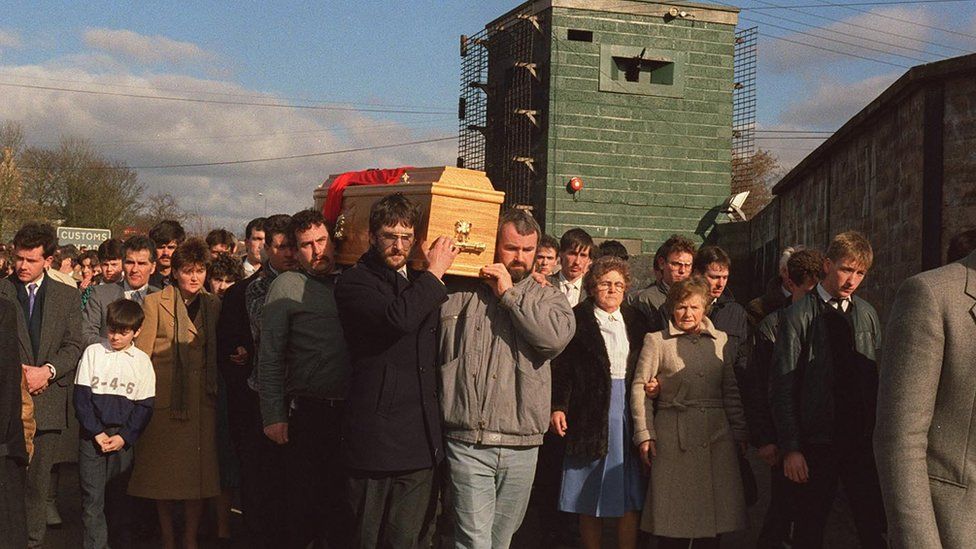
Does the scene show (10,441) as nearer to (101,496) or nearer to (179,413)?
(101,496)

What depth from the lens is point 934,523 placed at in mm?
2791

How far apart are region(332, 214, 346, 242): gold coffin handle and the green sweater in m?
0.31

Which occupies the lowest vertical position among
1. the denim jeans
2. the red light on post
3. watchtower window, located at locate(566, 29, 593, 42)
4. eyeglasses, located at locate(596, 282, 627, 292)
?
the denim jeans

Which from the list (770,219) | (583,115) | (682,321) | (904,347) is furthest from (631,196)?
(904,347)

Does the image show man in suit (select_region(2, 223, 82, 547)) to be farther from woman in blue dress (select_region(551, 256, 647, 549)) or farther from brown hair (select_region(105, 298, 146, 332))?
woman in blue dress (select_region(551, 256, 647, 549))

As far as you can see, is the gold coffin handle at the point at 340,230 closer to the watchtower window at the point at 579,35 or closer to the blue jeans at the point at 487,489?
the blue jeans at the point at 487,489

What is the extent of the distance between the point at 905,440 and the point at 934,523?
0.22m

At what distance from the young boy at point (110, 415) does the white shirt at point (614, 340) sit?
2.90 metres

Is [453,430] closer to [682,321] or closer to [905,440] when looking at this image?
[682,321]

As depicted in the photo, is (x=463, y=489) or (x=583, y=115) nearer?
(x=463, y=489)

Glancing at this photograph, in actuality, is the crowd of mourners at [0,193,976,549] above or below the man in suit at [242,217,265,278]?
below

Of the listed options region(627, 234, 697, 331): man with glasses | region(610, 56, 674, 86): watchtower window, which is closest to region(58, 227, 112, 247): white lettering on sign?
region(610, 56, 674, 86): watchtower window

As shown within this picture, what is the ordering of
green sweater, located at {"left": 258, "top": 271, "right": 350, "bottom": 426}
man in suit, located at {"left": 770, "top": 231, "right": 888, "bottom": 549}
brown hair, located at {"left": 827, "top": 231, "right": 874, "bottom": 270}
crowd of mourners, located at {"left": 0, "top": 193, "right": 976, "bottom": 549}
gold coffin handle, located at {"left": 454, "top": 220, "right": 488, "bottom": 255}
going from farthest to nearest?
man in suit, located at {"left": 770, "top": 231, "right": 888, "bottom": 549} → brown hair, located at {"left": 827, "top": 231, "right": 874, "bottom": 270} → green sweater, located at {"left": 258, "top": 271, "right": 350, "bottom": 426} → gold coffin handle, located at {"left": 454, "top": 220, "right": 488, "bottom": 255} → crowd of mourners, located at {"left": 0, "top": 193, "right": 976, "bottom": 549}

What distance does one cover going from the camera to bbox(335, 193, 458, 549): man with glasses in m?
5.09
